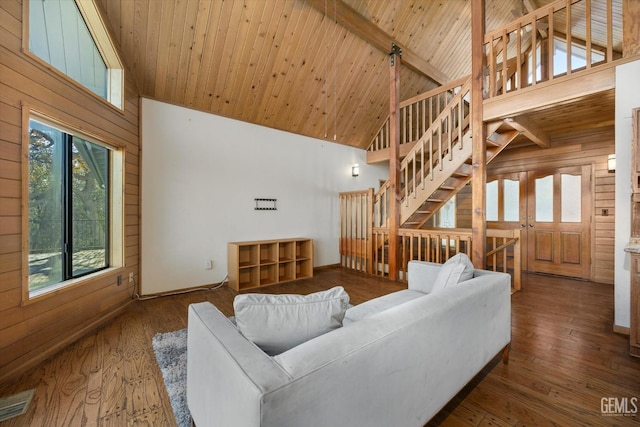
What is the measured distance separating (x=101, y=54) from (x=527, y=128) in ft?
17.2

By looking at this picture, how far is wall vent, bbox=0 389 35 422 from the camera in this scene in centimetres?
152

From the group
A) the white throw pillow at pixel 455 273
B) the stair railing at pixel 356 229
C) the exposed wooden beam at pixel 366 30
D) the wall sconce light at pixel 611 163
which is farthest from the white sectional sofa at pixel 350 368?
the wall sconce light at pixel 611 163

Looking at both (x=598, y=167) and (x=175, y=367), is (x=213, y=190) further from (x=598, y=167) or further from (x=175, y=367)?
(x=598, y=167)

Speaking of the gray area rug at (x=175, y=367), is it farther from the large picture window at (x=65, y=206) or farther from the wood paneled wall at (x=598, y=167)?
the wood paneled wall at (x=598, y=167)

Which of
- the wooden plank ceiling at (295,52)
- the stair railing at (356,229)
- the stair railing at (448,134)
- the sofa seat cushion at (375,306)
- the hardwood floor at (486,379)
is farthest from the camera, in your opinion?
the stair railing at (356,229)

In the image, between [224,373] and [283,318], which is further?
[283,318]

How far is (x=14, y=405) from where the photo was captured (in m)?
1.58

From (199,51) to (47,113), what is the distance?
1815mm

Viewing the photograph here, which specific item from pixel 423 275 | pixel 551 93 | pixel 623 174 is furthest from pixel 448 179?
pixel 423 275

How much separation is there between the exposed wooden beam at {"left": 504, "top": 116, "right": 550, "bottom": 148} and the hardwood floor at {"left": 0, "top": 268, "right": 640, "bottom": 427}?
2248 millimetres

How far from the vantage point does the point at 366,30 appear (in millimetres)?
3959

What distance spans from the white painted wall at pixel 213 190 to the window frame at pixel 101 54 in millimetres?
405

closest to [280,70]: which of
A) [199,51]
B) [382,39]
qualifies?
[199,51]

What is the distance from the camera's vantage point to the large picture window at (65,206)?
2160 mm
